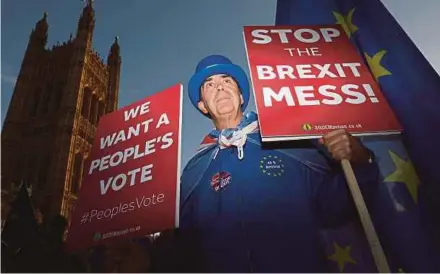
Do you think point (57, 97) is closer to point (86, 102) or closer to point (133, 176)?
point (86, 102)

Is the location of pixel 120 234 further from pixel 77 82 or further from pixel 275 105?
pixel 77 82

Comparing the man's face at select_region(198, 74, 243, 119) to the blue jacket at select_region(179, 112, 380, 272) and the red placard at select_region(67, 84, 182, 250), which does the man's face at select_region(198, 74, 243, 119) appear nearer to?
the red placard at select_region(67, 84, 182, 250)

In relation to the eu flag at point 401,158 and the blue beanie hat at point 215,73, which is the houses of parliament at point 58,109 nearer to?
the blue beanie hat at point 215,73

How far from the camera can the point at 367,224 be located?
281cm

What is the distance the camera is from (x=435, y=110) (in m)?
3.48

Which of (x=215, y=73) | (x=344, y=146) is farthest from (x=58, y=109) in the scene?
(x=344, y=146)

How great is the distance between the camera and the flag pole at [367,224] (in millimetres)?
2645

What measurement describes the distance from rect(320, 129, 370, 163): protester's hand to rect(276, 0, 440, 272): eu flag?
254mm

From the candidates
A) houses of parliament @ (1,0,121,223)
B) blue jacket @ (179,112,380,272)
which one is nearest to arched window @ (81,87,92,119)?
houses of parliament @ (1,0,121,223)

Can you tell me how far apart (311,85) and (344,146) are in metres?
0.72

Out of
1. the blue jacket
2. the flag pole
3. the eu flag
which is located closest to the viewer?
the flag pole

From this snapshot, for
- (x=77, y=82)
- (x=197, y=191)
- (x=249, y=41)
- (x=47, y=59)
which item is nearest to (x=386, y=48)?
(x=249, y=41)

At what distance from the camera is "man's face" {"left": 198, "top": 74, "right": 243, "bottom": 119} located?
4031mm

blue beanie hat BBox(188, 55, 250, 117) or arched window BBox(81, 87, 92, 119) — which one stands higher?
arched window BBox(81, 87, 92, 119)
